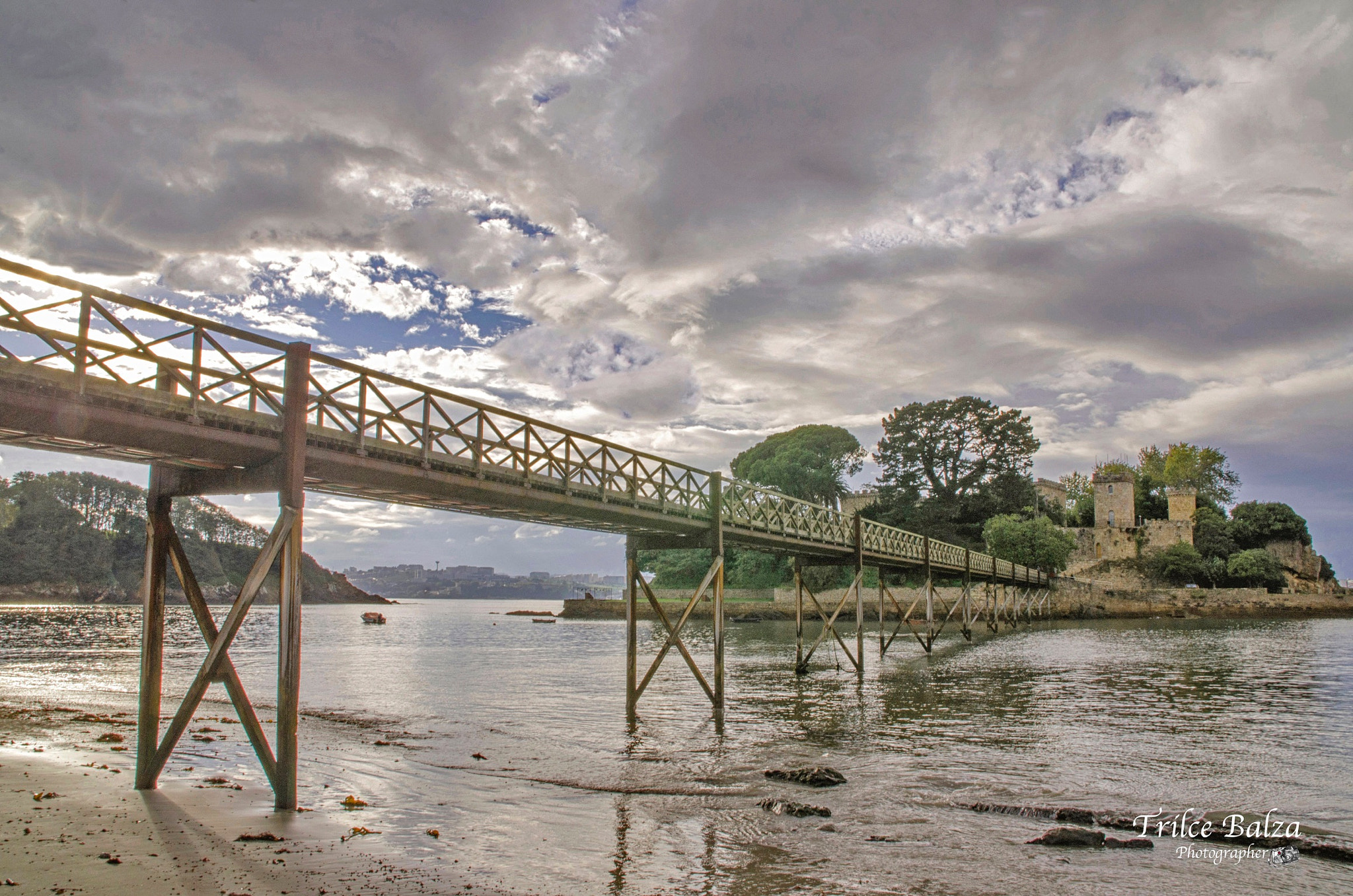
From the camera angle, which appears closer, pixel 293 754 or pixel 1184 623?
pixel 293 754

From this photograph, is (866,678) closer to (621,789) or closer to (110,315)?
(621,789)

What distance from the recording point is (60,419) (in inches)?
348

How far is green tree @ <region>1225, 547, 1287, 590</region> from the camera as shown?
281ft

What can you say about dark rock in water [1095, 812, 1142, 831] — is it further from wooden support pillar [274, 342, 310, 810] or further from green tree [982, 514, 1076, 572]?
green tree [982, 514, 1076, 572]

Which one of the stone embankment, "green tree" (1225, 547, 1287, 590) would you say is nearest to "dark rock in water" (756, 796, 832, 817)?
the stone embankment

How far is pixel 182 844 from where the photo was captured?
28.2 ft

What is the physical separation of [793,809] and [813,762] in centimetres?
375

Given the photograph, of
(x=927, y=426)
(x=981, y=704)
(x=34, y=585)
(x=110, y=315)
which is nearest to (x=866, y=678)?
(x=981, y=704)

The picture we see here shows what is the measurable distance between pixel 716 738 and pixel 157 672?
10.1 metres

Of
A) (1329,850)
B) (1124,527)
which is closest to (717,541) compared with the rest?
(1329,850)

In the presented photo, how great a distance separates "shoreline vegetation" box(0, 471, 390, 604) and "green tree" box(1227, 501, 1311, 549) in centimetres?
12713

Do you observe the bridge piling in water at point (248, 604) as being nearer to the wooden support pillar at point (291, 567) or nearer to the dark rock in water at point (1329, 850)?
the wooden support pillar at point (291, 567)

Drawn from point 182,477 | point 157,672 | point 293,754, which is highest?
point 182,477

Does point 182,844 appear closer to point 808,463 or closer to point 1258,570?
point 808,463
